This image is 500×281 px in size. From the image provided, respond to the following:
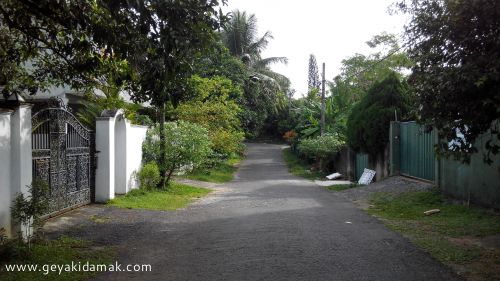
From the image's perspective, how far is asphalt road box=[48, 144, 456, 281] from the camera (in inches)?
227

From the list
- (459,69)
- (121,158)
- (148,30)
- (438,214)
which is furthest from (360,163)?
(148,30)

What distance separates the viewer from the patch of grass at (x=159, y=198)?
11.7m

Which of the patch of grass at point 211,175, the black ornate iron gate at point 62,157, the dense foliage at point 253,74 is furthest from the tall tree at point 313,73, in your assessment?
the black ornate iron gate at point 62,157

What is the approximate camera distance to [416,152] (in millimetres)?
15234

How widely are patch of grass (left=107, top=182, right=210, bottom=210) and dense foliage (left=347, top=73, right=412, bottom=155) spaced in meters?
7.00

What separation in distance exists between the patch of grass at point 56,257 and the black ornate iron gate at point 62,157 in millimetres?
1994

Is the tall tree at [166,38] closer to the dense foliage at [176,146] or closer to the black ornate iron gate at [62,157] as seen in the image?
the black ornate iron gate at [62,157]

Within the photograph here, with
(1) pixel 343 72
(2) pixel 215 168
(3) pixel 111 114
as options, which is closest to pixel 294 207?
(3) pixel 111 114

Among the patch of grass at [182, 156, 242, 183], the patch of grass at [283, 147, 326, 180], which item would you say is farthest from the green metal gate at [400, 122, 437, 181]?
the patch of grass at [182, 156, 242, 183]

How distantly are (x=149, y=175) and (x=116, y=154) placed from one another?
171 cm

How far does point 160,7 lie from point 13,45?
14.1 feet

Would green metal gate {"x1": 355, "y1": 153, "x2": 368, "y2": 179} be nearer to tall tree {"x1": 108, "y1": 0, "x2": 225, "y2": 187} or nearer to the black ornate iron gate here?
the black ornate iron gate

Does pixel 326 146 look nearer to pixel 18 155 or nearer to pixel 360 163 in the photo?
pixel 360 163

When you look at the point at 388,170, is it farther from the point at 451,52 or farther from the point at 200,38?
the point at 200,38
